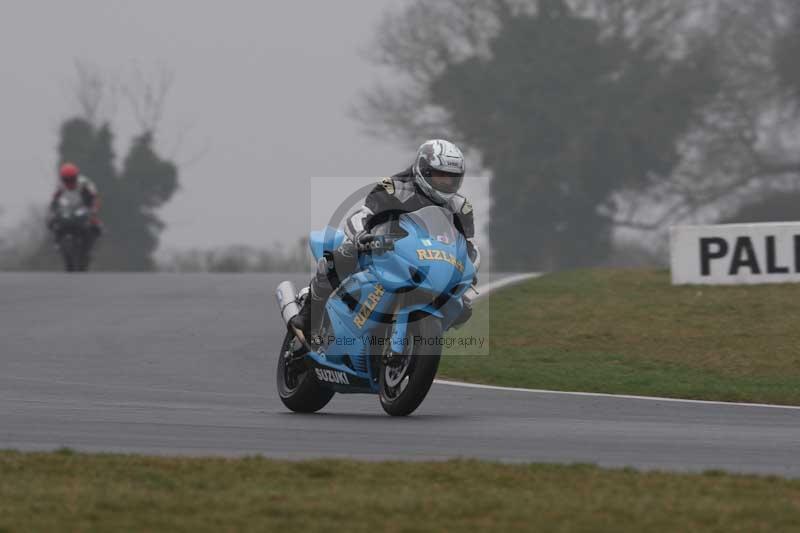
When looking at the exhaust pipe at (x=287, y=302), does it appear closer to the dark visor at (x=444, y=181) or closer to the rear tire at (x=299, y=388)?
the rear tire at (x=299, y=388)

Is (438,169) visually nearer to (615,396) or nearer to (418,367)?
(418,367)

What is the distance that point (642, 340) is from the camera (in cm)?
1745

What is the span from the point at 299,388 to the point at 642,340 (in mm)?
6431

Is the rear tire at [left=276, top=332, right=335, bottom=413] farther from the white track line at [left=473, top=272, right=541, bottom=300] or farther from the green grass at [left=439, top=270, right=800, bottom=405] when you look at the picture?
the white track line at [left=473, top=272, right=541, bottom=300]

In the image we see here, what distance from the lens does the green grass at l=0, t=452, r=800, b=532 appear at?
22.0 ft

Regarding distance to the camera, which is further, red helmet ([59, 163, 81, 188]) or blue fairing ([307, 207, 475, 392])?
red helmet ([59, 163, 81, 188])

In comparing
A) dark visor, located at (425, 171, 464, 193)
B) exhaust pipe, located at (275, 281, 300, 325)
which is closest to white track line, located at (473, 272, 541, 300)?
exhaust pipe, located at (275, 281, 300, 325)

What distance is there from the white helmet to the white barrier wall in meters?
9.59

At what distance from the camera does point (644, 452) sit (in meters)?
9.20

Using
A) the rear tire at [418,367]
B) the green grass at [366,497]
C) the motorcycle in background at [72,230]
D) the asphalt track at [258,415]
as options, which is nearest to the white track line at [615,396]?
the asphalt track at [258,415]

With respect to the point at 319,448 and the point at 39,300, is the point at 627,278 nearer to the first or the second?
the point at 39,300

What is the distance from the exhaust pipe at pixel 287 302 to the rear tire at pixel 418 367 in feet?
4.18

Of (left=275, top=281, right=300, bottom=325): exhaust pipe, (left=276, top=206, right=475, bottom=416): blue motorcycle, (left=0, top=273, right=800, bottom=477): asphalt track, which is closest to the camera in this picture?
(left=0, top=273, right=800, bottom=477): asphalt track

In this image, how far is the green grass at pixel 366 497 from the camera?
22.0 feet
